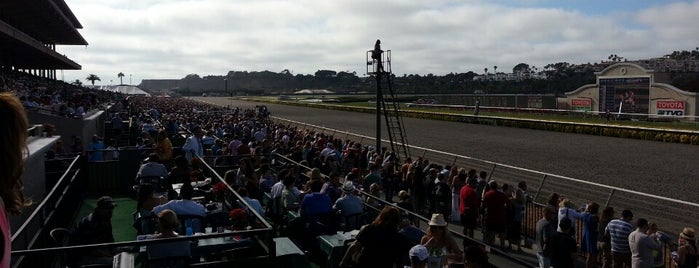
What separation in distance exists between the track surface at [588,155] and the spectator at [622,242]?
26.9 feet

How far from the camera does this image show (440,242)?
16.9 feet

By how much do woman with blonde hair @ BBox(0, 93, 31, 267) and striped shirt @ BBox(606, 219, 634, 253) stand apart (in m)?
7.10

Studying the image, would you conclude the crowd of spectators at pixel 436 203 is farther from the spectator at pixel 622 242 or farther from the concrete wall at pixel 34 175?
the concrete wall at pixel 34 175

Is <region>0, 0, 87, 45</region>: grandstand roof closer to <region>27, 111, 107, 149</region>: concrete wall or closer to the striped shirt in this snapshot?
<region>27, 111, 107, 149</region>: concrete wall

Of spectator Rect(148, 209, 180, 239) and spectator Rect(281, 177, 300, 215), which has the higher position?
spectator Rect(148, 209, 180, 239)

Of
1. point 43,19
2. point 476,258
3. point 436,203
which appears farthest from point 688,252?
point 43,19

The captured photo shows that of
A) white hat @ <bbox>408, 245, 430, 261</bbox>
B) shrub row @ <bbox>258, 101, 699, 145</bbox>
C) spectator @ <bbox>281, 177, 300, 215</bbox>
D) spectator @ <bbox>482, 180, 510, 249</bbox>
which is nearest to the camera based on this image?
white hat @ <bbox>408, 245, 430, 261</bbox>

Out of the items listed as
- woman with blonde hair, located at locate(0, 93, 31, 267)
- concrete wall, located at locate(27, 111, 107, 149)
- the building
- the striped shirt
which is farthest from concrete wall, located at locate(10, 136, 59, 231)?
the building

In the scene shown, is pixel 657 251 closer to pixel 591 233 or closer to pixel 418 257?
pixel 591 233

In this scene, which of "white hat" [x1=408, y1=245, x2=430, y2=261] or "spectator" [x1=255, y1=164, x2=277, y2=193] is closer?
"white hat" [x1=408, y1=245, x2=430, y2=261]

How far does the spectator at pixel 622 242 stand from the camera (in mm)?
7230

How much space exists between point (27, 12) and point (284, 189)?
106 ft

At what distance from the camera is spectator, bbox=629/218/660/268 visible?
266 inches

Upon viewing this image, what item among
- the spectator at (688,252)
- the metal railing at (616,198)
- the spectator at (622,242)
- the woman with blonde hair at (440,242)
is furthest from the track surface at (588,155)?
the woman with blonde hair at (440,242)
